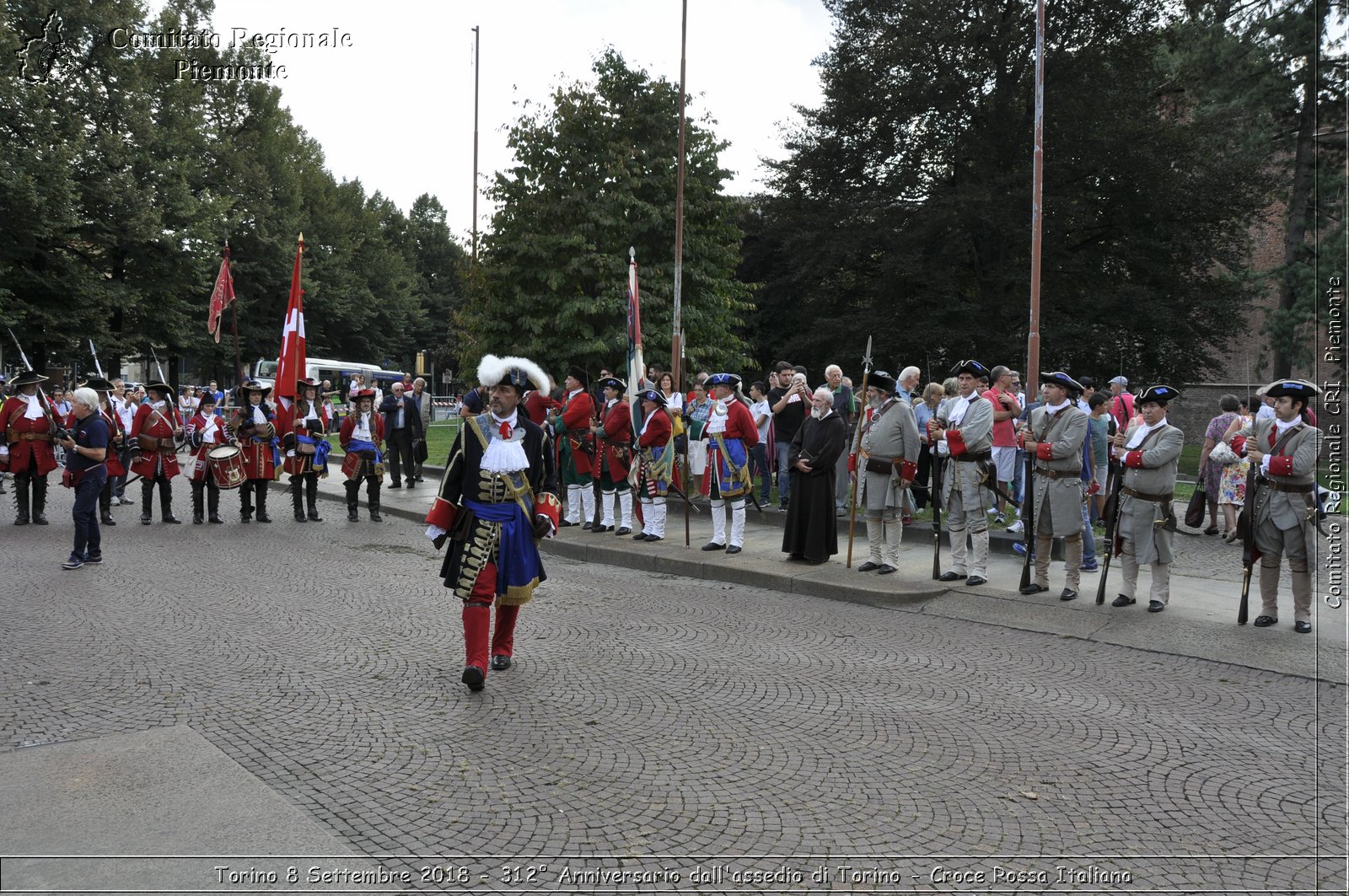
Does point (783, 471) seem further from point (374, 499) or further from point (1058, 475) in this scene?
point (1058, 475)

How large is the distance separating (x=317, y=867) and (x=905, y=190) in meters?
29.9

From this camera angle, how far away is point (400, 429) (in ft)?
60.6

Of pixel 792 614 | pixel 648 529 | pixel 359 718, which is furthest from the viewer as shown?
pixel 648 529

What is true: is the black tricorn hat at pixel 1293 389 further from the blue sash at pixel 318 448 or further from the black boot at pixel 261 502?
the black boot at pixel 261 502

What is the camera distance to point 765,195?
34812 millimetres

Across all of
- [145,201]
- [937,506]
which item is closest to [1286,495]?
[937,506]

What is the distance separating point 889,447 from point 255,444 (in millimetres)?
9567

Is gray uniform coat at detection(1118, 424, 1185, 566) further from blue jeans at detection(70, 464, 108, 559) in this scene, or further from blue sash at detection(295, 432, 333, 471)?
blue sash at detection(295, 432, 333, 471)

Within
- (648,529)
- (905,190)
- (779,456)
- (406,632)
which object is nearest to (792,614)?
(406,632)

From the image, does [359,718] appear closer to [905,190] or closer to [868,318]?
[868,318]

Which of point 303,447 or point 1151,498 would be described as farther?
point 303,447

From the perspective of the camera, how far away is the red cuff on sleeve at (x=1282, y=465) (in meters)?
7.78

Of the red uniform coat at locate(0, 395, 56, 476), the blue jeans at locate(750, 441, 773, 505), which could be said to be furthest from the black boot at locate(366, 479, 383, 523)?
the blue jeans at locate(750, 441, 773, 505)

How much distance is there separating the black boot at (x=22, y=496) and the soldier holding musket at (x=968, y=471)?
12.5m
